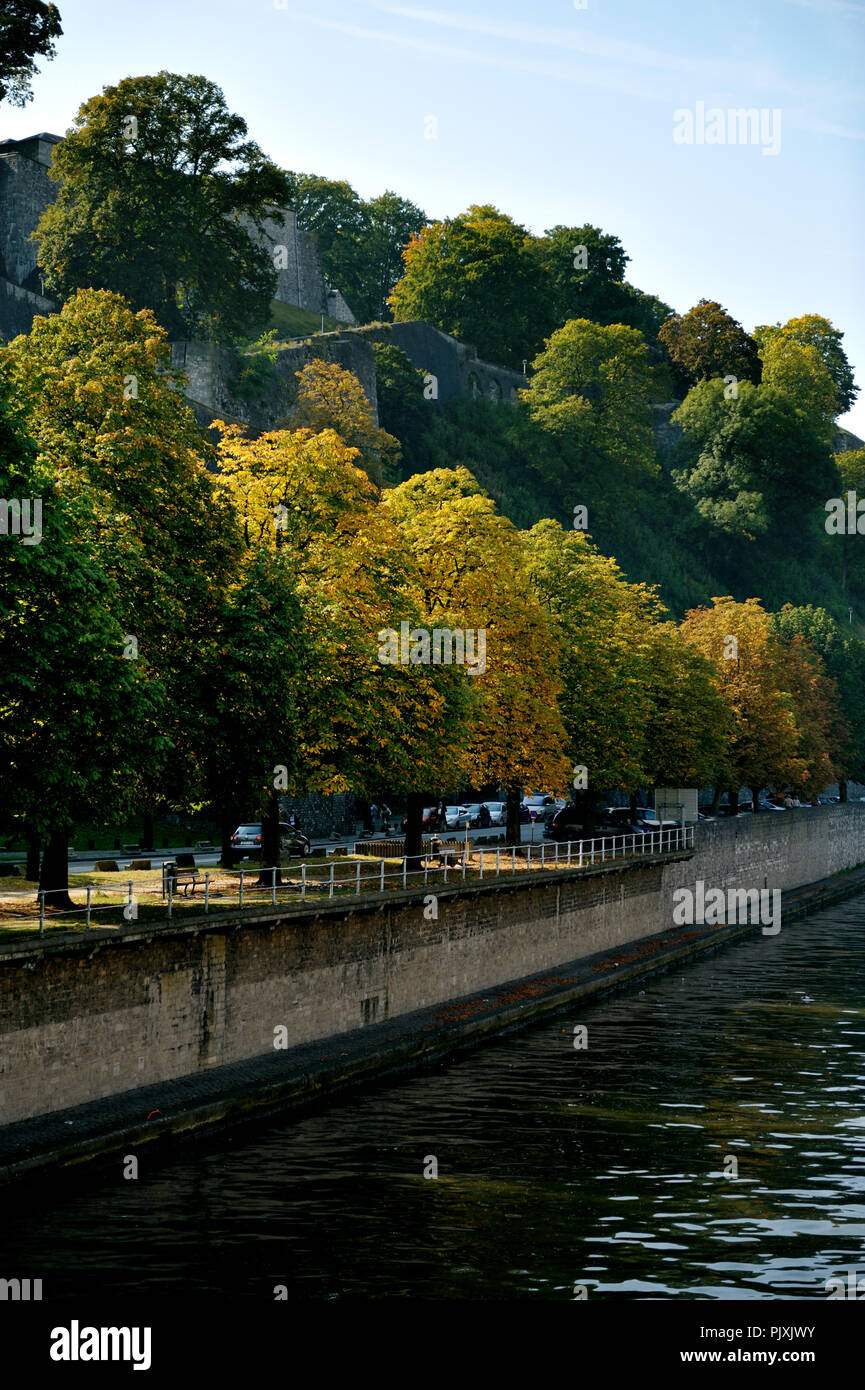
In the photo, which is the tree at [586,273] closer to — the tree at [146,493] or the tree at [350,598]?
the tree at [350,598]

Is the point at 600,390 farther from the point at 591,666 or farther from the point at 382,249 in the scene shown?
the point at 591,666

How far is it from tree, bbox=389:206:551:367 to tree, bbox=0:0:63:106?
7222 cm

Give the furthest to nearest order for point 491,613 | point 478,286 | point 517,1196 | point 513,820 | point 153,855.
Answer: point 478,286, point 513,820, point 153,855, point 491,613, point 517,1196

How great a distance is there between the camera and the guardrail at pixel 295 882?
108 feet

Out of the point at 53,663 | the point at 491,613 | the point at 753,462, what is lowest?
the point at 53,663

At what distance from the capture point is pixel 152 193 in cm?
8894

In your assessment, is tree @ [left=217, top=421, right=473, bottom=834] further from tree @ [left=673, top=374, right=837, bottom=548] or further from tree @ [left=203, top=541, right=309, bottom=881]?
tree @ [left=673, top=374, right=837, bottom=548]

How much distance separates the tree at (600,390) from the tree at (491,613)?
80.1 meters

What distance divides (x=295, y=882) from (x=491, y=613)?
20.8 metres

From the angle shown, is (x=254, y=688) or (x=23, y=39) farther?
(x=23, y=39)

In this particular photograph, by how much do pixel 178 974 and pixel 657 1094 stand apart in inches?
486

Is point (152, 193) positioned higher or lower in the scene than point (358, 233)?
lower

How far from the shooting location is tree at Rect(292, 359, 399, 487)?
97.4 metres

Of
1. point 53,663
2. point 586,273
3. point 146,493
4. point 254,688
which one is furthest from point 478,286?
point 53,663
